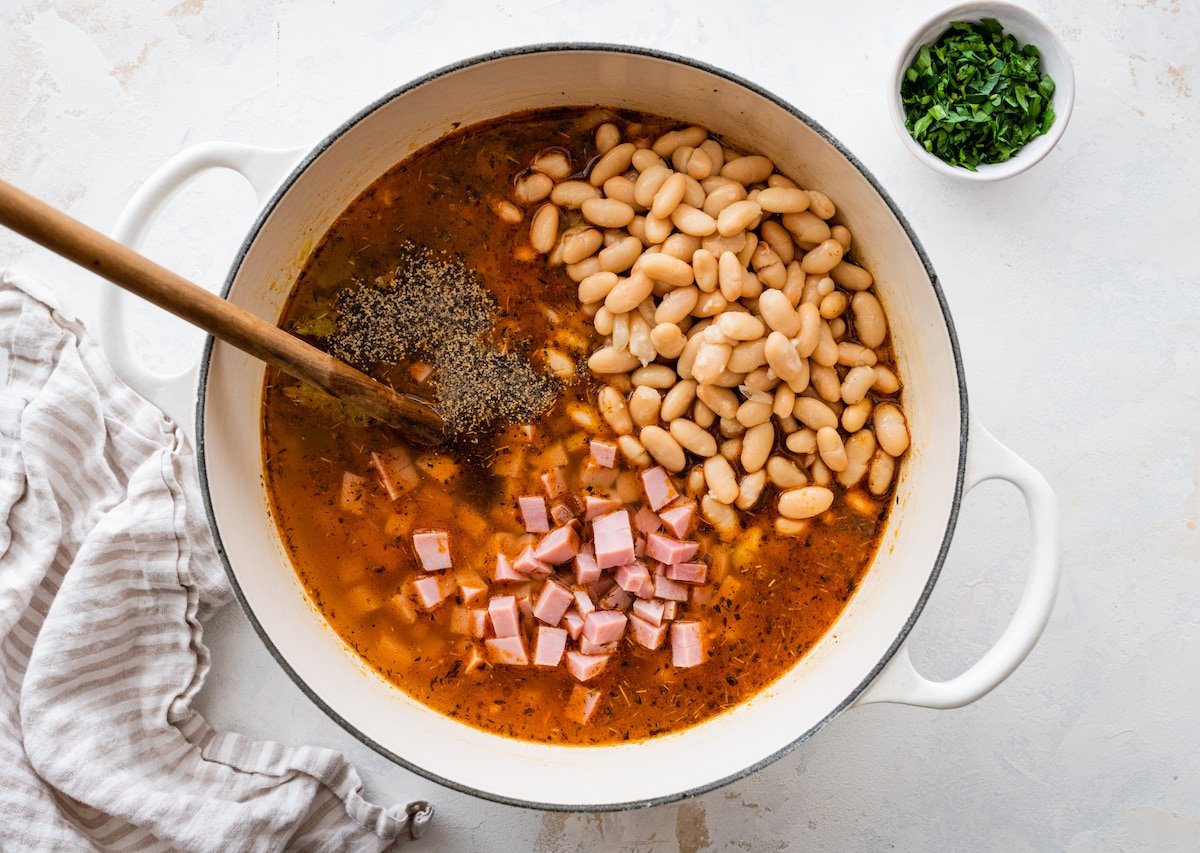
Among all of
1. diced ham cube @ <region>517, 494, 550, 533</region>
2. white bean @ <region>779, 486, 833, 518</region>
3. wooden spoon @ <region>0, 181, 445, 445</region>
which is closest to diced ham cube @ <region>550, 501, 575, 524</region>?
diced ham cube @ <region>517, 494, 550, 533</region>

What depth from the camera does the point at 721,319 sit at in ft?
4.86

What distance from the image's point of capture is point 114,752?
5.20 ft

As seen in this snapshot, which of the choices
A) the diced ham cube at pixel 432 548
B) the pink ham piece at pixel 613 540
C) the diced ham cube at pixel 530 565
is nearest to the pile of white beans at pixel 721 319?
the pink ham piece at pixel 613 540

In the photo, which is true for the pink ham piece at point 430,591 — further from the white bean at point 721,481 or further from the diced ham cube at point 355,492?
the white bean at point 721,481

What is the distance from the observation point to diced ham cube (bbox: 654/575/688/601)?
158 cm

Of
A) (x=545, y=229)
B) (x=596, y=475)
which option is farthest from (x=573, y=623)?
(x=545, y=229)

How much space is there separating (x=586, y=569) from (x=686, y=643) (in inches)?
7.8

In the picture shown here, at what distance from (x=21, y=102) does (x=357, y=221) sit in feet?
2.10

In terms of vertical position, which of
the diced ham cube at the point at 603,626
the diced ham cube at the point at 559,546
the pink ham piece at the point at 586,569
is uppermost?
the diced ham cube at the point at 559,546

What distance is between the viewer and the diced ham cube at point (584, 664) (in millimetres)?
1567

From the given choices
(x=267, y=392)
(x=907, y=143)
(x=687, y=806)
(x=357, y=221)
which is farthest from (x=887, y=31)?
(x=687, y=806)

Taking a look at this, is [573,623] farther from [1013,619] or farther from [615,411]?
[1013,619]

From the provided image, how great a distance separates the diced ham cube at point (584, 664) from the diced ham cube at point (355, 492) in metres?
0.41

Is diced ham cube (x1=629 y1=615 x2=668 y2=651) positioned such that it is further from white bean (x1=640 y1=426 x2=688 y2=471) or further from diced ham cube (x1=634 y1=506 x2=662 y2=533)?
white bean (x1=640 y1=426 x2=688 y2=471)
